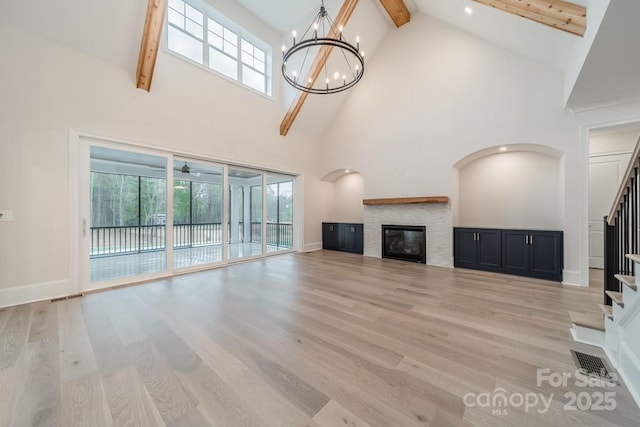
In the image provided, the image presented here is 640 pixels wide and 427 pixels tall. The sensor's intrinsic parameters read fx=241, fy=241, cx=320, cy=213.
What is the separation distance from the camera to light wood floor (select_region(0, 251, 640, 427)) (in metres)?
1.47

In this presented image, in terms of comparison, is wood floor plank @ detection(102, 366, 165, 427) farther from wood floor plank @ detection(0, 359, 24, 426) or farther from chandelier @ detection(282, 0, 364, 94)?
chandelier @ detection(282, 0, 364, 94)

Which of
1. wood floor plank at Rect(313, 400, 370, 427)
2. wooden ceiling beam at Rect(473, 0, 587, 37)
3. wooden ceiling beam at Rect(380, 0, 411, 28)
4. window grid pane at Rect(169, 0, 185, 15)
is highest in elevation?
wooden ceiling beam at Rect(380, 0, 411, 28)

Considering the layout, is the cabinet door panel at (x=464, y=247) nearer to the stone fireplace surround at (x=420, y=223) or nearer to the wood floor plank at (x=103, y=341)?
the stone fireplace surround at (x=420, y=223)

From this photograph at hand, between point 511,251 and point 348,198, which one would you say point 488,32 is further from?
point 348,198

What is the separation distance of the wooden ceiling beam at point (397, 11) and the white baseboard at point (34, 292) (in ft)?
25.8

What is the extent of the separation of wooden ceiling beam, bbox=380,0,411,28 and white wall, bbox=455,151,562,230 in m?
3.87

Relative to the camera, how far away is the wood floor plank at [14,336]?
2035 millimetres

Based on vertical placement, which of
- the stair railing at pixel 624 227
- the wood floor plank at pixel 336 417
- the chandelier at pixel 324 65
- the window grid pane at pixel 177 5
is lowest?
the wood floor plank at pixel 336 417

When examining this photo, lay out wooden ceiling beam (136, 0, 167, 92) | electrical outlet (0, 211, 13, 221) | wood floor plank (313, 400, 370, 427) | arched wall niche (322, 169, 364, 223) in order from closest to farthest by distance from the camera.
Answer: wood floor plank (313, 400, 370, 427), electrical outlet (0, 211, 13, 221), wooden ceiling beam (136, 0, 167, 92), arched wall niche (322, 169, 364, 223)

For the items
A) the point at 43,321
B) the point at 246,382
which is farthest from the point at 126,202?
the point at 246,382

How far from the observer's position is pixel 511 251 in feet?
15.1

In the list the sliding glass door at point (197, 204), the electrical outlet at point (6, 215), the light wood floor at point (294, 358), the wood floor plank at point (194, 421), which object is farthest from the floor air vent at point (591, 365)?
the electrical outlet at point (6, 215)

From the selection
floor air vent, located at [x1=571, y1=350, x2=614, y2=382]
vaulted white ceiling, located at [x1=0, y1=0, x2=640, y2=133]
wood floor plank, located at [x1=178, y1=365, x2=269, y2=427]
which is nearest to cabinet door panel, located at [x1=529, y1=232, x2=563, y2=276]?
vaulted white ceiling, located at [x1=0, y1=0, x2=640, y2=133]

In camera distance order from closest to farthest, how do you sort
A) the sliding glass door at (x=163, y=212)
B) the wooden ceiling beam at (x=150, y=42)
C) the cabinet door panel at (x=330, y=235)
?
1. the wooden ceiling beam at (x=150, y=42)
2. the sliding glass door at (x=163, y=212)
3. the cabinet door panel at (x=330, y=235)
